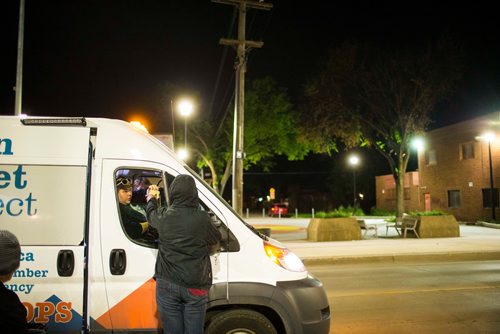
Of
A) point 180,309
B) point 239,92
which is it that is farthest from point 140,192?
point 239,92

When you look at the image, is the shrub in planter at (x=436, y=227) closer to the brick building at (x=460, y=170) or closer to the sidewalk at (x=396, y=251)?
the sidewalk at (x=396, y=251)

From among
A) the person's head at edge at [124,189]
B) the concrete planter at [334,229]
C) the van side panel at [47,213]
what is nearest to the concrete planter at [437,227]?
the concrete planter at [334,229]

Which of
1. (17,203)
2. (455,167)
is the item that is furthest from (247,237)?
(455,167)

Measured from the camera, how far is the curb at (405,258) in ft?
42.9

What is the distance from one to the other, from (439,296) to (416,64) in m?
20.1

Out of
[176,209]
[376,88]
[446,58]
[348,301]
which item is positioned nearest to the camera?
[176,209]

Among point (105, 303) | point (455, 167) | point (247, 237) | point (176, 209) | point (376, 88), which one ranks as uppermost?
point (376, 88)

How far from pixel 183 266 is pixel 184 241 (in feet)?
0.65

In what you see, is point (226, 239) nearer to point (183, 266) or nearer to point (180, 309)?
point (183, 266)

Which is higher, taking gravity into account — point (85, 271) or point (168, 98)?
point (168, 98)

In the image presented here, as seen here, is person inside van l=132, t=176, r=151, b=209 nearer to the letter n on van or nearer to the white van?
the white van

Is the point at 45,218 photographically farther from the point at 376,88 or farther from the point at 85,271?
the point at 376,88

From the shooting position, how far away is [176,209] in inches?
144

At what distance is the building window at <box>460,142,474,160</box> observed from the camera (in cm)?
3105
